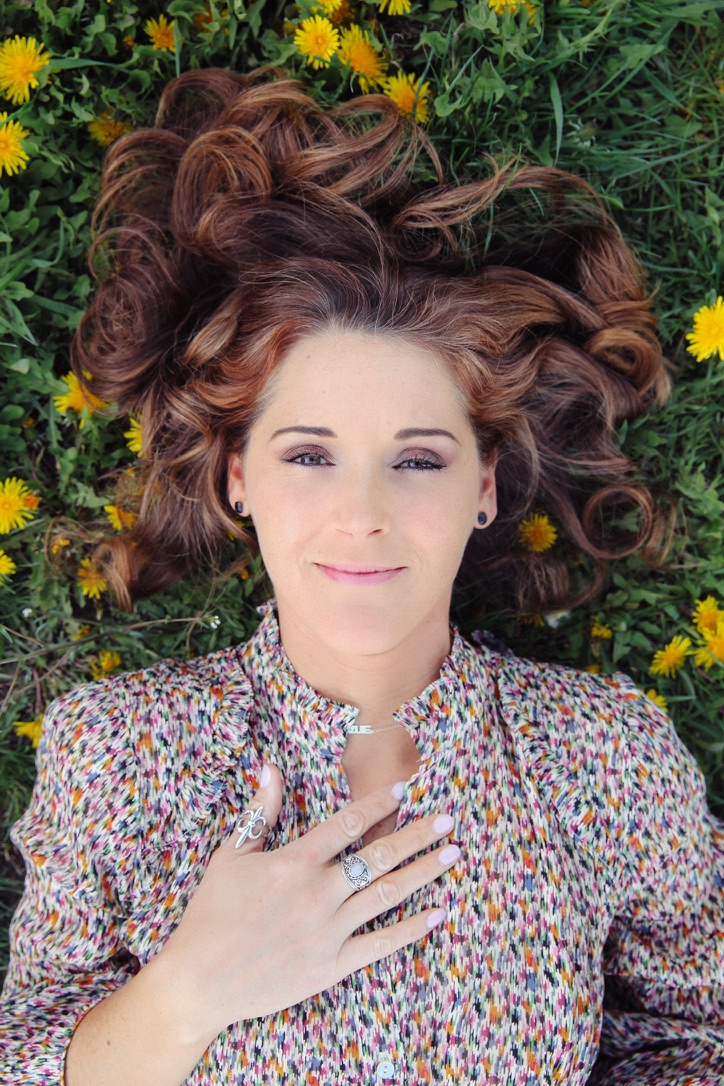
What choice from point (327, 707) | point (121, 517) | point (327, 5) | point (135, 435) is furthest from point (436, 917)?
point (327, 5)

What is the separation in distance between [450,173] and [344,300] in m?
0.80

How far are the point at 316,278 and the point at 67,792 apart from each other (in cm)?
159

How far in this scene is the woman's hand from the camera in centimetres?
246

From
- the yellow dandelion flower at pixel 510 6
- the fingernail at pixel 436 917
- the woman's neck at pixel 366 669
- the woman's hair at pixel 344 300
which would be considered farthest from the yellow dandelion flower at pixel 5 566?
the yellow dandelion flower at pixel 510 6

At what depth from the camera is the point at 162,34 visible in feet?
10.6

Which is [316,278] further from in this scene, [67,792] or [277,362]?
[67,792]

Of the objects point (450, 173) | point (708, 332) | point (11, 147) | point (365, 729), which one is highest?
point (11, 147)

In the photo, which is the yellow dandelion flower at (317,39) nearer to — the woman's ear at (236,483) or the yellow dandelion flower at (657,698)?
the woman's ear at (236,483)

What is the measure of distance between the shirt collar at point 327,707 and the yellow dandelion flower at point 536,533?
673 millimetres

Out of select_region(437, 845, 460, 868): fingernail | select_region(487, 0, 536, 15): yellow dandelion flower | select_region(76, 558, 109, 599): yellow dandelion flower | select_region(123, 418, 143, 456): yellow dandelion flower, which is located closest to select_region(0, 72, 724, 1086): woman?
select_region(437, 845, 460, 868): fingernail

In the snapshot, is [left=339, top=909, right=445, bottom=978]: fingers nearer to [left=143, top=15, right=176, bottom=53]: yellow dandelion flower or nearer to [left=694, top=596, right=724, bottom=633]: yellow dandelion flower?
[left=694, top=596, right=724, bottom=633]: yellow dandelion flower

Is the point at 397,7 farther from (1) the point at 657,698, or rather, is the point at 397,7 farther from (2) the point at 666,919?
(2) the point at 666,919

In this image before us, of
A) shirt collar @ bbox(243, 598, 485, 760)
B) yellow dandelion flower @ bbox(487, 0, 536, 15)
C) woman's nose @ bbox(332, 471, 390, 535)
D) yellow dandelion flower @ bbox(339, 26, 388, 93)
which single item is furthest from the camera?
yellow dandelion flower @ bbox(339, 26, 388, 93)

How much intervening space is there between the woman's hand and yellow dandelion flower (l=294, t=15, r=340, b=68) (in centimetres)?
233
